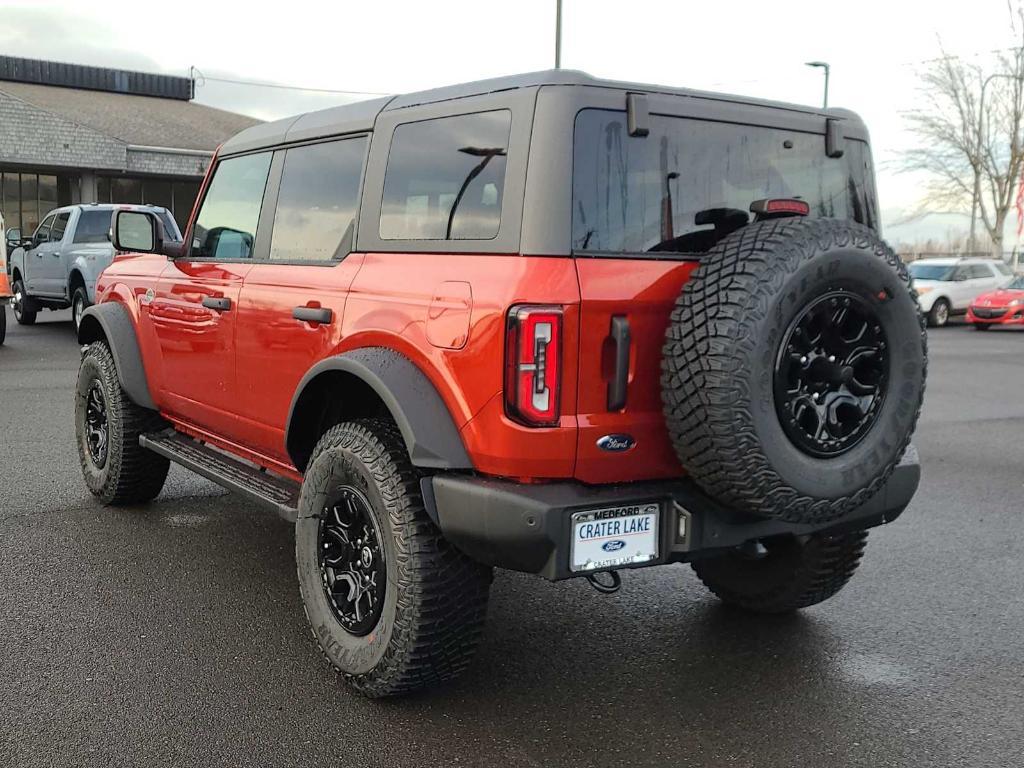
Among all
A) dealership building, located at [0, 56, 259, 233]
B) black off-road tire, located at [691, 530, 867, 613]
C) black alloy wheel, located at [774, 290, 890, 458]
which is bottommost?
black off-road tire, located at [691, 530, 867, 613]

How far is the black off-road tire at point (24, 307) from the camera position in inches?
685

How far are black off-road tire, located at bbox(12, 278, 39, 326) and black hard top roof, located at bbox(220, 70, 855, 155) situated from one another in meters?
14.1

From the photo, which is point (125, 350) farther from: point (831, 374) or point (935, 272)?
point (935, 272)

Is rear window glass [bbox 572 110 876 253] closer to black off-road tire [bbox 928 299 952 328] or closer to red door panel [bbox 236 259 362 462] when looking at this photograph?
red door panel [bbox 236 259 362 462]

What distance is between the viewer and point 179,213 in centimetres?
3962

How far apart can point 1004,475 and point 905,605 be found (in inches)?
128

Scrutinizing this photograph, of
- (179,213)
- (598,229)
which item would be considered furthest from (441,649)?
(179,213)

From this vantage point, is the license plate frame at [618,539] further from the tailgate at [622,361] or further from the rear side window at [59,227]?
the rear side window at [59,227]

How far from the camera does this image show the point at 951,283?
22953 mm

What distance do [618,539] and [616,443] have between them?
11.2 inches

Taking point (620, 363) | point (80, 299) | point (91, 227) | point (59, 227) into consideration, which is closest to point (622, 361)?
point (620, 363)

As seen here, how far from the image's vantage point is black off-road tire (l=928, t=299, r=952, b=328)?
22766 millimetres

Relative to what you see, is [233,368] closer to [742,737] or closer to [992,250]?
[742,737]

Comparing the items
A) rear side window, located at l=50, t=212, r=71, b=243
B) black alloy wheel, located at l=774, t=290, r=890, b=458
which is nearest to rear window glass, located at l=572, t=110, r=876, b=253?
black alloy wheel, located at l=774, t=290, r=890, b=458
